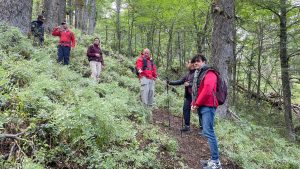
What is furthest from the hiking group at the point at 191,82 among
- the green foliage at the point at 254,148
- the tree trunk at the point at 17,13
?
the tree trunk at the point at 17,13

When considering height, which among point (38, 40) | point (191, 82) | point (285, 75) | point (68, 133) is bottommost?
point (68, 133)

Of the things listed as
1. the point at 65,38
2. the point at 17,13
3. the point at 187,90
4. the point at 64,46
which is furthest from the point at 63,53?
the point at 187,90

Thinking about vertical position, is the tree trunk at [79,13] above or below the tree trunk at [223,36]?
above

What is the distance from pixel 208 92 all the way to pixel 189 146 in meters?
2.40

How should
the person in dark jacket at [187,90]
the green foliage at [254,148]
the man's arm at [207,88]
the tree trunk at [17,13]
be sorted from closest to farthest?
the man's arm at [207,88] < the green foliage at [254,148] < the person in dark jacket at [187,90] < the tree trunk at [17,13]

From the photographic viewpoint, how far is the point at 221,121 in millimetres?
10500

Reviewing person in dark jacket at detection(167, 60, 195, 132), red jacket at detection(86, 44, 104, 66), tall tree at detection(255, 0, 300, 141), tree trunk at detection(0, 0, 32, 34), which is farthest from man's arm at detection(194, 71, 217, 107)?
tall tree at detection(255, 0, 300, 141)

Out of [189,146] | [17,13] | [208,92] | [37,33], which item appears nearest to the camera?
[208,92]

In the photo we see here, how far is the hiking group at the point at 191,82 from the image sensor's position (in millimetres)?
6012

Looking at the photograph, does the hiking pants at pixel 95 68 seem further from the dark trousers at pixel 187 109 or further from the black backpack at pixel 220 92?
the black backpack at pixel 220 92

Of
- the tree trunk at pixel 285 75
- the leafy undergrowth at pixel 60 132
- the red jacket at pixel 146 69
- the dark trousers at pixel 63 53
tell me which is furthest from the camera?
the tree trunk at pixel 285 75

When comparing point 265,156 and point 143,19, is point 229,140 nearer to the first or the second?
point 265,156

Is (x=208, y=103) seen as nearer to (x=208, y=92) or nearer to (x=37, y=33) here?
(x=208, y=92)

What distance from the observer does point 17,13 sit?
35.0 feet
